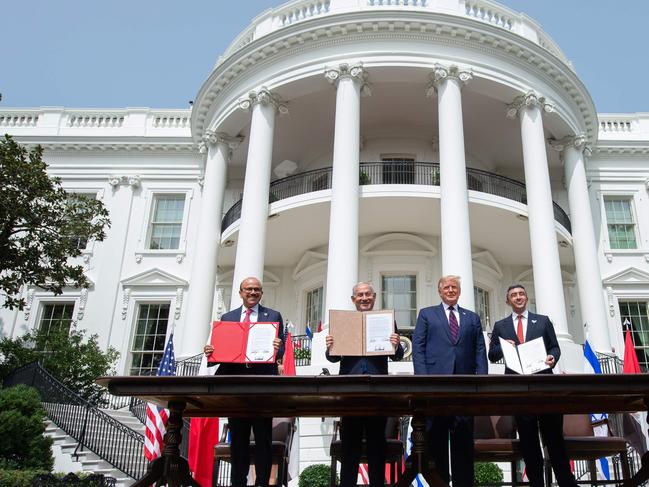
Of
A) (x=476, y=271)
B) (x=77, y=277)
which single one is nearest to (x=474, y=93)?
(x=476, y=271)

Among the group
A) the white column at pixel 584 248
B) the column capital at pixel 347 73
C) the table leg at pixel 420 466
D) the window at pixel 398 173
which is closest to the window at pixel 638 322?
the white column at pixel 584 248

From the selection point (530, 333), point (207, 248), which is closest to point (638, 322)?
point (207, 248)

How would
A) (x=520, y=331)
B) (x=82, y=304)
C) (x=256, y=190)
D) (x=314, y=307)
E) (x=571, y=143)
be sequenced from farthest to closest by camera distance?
1. (x=82, y=304)
2. (x=314, y=307)
3. (x=571, y=143)
4. (x=256, y=190)
5. (x=520, y=331)

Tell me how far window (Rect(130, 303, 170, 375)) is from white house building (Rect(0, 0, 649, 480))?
48mm

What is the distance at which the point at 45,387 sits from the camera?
13586 millimetres

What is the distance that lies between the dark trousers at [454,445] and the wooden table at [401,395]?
0.34m

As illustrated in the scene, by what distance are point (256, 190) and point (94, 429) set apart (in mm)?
6948

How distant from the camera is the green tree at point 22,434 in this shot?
11.0 metres

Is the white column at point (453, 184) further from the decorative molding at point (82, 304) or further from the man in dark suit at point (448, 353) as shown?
the decorative molding at point (82, 304)

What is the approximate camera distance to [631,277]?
1931 cm

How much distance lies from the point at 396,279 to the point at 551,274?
4782 mm

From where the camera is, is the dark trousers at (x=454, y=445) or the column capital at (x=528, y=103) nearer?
the dark trousers at (x=454, y=445)

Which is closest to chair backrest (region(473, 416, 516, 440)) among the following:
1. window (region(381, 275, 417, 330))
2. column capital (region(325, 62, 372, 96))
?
window (region(381, 275, 417, 330))

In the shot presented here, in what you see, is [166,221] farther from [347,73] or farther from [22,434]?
[22,434]
